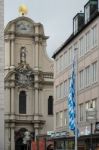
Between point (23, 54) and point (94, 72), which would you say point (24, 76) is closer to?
point (23, 54)

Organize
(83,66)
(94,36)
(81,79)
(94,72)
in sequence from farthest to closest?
(81,79) → (83,66) → (94,36) → (94,72)

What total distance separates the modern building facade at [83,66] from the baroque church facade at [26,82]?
3588cm

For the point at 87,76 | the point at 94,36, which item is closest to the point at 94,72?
the point at 87,76

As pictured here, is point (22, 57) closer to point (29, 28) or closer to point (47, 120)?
point (29, 28)

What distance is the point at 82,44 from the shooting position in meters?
57.7

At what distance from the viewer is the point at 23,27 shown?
354 feet

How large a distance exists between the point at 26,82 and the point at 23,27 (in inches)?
391

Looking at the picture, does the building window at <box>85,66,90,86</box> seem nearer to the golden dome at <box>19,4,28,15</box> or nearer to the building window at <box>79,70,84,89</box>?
the building window at <box>79,70,84,89</box>

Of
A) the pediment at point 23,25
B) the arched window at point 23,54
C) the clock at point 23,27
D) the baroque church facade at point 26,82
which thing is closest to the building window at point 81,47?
the baroque church facade at point 26,82

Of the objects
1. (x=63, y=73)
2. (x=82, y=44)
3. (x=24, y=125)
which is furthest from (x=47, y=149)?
(x=24, y=125)

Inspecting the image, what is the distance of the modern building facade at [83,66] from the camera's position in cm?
5216

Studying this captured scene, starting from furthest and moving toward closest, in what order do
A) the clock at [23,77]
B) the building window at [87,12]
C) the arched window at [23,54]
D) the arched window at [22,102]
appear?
the arched window at [23,54] < the clock at [23,77] < the arched window at [22,102] < the building window at [87,12]

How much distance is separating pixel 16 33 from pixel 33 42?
373 cm

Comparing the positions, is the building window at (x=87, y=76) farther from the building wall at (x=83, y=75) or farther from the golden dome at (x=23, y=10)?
the golden dome at (x=23, y=10)
